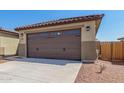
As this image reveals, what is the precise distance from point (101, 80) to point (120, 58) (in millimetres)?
7472

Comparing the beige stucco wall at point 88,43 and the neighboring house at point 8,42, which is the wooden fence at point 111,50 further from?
the neighboring house at point 8,42

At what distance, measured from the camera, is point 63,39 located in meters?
9.20

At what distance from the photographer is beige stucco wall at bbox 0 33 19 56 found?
12727 mm

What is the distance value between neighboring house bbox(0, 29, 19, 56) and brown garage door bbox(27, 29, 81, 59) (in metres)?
3.57

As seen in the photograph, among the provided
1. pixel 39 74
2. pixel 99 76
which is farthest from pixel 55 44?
pixel 99 76

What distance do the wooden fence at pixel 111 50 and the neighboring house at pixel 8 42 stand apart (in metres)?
10.0

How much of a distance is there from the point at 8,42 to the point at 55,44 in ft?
22.6

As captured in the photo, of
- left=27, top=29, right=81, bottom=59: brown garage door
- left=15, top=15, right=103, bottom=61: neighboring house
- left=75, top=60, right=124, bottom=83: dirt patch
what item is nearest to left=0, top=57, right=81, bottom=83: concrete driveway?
left=75, top=60, right=124, bottom=83: dirt patch

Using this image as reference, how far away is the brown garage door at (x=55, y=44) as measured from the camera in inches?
347

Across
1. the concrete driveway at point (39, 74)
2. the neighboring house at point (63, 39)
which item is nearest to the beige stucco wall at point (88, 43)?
the neighboring house at point (63, 39)

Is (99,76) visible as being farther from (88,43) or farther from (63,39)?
(63,39)

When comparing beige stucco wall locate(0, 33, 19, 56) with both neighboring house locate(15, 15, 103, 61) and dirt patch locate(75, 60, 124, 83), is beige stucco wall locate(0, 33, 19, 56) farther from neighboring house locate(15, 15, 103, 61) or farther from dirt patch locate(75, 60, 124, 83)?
dirt patch locate(75, 60, 124, 83)
